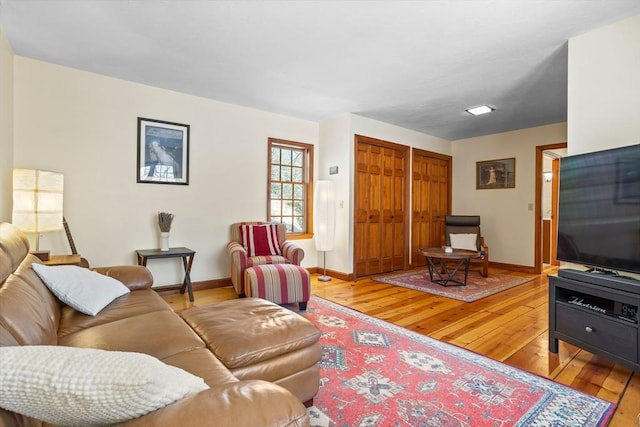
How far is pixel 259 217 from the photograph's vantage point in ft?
14.8

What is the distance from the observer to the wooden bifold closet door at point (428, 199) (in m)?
5.66

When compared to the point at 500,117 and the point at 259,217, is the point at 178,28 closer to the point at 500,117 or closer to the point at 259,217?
the point at 259,217

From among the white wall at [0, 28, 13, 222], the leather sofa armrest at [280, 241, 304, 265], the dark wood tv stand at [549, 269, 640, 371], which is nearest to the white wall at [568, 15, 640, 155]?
the dark wood tv stand at [549, 269, 640, 371]

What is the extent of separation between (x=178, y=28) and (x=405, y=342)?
306cm

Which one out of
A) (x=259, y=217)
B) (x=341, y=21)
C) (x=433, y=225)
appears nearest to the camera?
(x=341, y=21)

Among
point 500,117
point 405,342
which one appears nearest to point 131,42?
point 405,342

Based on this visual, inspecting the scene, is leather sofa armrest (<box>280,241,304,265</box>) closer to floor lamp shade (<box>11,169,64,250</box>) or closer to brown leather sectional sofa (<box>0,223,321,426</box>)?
brown leather sectional sofa (<box>0,223,321,426</box>)

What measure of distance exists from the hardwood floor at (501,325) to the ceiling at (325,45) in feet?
8.06

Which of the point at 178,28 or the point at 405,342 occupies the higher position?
the point at 178,28

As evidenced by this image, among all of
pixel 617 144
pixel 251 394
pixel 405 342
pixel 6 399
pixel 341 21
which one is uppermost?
pixel 341 21

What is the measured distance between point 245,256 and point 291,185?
187 cm

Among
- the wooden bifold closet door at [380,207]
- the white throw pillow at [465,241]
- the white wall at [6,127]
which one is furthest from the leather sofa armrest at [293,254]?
the white throw pillow at [465,241]

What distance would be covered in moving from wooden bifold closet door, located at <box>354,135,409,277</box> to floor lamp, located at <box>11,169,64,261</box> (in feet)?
11.4

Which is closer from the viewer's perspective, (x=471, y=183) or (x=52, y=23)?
(x=52, y=23)
